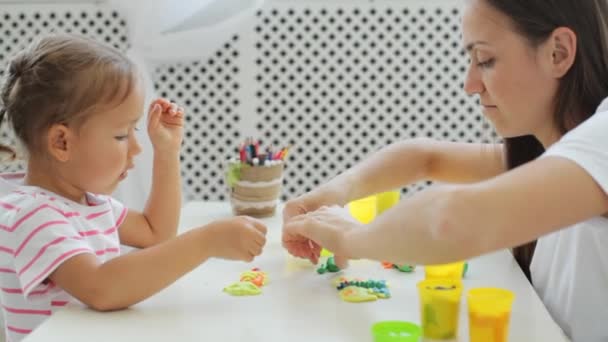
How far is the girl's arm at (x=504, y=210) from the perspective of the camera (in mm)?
792

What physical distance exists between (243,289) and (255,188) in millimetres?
450

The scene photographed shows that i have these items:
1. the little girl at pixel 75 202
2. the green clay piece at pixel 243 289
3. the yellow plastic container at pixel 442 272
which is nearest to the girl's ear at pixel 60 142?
the little girl at pixel 75 202

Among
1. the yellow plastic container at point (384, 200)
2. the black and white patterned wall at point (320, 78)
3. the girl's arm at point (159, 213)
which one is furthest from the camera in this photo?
the black and white patterned wall at point (320, 78)

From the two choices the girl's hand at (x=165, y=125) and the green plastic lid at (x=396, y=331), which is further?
the girl's hand at (x=165, y=125)

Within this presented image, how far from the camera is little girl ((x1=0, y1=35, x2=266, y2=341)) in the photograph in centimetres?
100

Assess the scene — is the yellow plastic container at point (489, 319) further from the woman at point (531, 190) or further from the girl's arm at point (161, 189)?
the girl's arm at point (161, 189)

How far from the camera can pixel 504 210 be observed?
2.60ft

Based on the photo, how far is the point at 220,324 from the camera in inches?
36.9

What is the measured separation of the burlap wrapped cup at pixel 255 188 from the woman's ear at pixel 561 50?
2.10 ft

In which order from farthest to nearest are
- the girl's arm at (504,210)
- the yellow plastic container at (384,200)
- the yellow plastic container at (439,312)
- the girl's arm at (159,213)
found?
the yellow plastic container at (384,200), the girl's arm at (159,213), the yellow plastic container at (439,312), the girl's arm at (504,210)

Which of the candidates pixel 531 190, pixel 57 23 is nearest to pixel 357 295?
pixel 531 190

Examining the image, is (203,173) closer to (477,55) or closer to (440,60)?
(440,60)

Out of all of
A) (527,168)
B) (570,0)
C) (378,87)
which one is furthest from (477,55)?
(378,87)

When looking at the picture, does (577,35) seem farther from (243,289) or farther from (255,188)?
(255,188)
